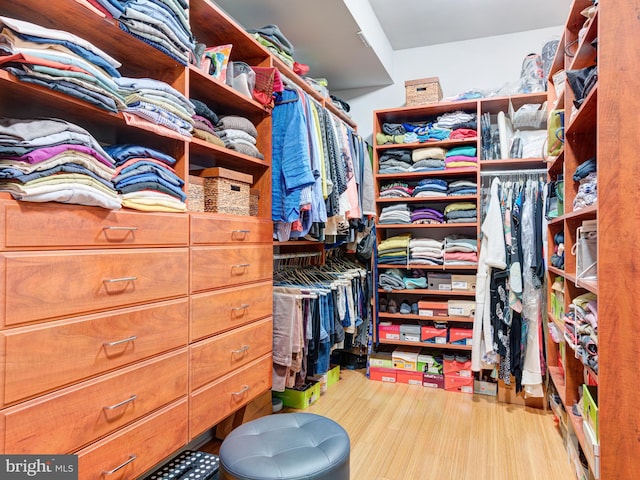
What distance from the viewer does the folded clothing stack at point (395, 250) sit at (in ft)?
11.4

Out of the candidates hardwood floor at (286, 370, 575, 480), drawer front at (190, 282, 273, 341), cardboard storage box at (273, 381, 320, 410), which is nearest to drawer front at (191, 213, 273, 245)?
drawer front at (190, 282, 273, 341)

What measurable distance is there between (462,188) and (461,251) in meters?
0.50

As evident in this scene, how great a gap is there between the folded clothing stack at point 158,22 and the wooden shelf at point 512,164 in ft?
7.90

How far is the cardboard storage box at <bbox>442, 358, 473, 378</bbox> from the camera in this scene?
10.4 ft

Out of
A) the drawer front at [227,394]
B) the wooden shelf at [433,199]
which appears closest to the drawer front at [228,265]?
the drawer front at [227,394]

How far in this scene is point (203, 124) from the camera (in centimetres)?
184

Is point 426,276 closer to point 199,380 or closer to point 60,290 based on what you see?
point 199,380

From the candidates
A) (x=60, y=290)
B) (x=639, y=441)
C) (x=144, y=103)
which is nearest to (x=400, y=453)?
(x=639, y=441)

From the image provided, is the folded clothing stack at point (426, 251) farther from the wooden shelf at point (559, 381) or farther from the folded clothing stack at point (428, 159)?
the wooden shelf at point (559, 381)

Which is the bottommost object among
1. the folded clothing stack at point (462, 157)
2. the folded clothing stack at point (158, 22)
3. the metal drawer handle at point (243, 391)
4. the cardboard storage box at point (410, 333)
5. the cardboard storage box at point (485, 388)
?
the cardboard storage box at point (485, 388)

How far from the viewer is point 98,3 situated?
1312mm

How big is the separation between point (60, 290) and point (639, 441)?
183 cm

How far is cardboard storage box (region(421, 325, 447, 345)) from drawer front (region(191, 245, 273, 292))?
5.49ft

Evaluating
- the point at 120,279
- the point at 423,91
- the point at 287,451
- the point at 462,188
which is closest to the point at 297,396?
the point at 287,451
